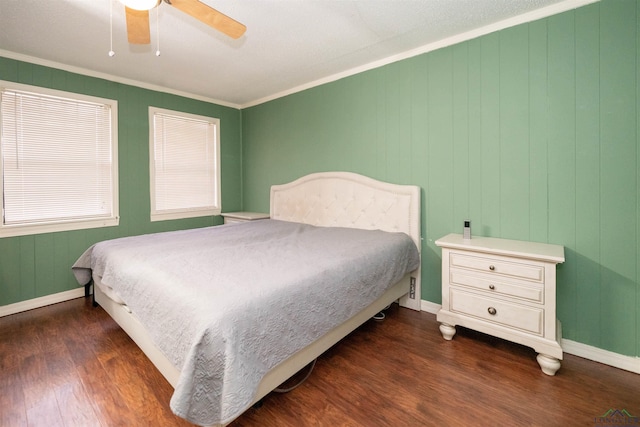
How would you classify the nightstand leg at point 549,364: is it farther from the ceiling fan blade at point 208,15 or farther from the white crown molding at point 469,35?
the ceiling fan blade at point 208,15

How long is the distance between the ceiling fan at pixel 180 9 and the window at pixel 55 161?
1833mm

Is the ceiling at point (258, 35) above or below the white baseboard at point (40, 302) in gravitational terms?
above

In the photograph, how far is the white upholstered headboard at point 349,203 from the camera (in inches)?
111

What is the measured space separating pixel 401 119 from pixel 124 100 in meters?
3.16

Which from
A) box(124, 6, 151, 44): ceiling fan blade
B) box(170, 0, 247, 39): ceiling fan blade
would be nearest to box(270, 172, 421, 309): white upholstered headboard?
box(170, 0, 247, 39): ceiling fan blade

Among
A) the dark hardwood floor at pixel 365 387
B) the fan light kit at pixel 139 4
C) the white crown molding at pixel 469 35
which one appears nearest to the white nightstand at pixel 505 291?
the dark hardwood floor at pixel 365 387

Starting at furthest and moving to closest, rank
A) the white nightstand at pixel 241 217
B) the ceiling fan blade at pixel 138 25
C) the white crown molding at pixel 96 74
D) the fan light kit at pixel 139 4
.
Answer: the white nightstand at pixel 241 217 < the white crown molding at pixel 96 74 < the ceiling fan blade at pixel 138 25 < the fan light kit at pixel 139 4

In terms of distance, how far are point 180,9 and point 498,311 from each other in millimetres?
2737

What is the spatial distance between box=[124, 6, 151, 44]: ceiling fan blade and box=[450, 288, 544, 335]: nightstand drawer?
2.71 meters

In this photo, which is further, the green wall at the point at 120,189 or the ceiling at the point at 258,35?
the green wall at the point at 120,189

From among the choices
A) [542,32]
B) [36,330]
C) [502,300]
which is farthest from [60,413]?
[542,32]

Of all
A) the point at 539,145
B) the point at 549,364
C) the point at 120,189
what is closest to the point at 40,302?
the point at 120,189

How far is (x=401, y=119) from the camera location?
2.90m

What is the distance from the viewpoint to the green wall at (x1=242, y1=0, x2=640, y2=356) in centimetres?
191
